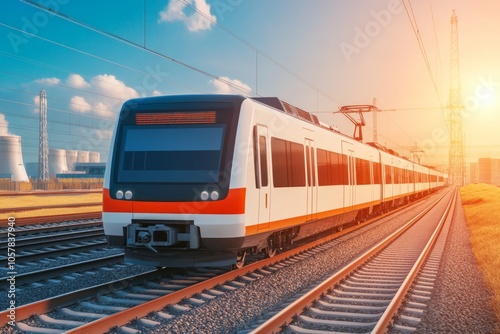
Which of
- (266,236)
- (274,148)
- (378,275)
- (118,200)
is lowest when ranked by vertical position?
(378,275)

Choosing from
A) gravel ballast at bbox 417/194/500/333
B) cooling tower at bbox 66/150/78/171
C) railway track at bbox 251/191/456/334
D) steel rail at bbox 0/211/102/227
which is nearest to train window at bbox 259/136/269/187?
railway track at bbox 251/191/456/334

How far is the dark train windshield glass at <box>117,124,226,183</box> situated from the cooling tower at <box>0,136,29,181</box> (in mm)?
85644

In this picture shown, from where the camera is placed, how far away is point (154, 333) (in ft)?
19.5

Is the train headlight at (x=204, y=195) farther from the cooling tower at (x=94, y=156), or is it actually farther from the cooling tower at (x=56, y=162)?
the cooling tower at (x=94, y=156)

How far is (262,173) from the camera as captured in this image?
9328 mm

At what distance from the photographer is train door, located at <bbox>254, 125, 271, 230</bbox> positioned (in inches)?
359

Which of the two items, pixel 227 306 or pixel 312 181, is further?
pixel 312 181

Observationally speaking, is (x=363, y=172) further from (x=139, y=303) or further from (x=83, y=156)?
(x=83, y=156)

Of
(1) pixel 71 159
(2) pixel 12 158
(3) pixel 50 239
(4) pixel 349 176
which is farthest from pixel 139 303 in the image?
(1) pixel 71 159

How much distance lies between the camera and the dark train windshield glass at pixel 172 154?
8562 millimetres

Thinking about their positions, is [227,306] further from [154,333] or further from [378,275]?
[378,275]

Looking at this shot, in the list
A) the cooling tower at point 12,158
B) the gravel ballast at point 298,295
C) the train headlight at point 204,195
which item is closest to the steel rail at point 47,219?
the gravel ballast at point 298,295

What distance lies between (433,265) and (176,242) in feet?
18.9

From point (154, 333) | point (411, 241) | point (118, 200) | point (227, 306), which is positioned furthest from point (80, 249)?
point (411, 241)
